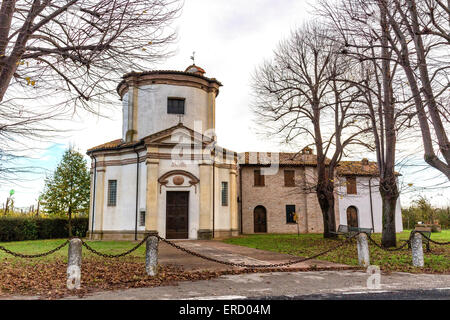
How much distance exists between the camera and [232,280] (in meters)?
7.48

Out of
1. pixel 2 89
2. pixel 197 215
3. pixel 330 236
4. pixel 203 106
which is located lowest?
pixel 330 236

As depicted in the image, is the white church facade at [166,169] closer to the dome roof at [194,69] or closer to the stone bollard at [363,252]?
the dome roof at [194,69]

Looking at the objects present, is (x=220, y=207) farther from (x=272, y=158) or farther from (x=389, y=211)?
(x=272, y=158)

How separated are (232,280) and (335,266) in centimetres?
331

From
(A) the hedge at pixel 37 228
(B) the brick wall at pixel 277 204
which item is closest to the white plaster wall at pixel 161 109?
(B) the brick wall at pixel 277 204

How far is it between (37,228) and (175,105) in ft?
47.7

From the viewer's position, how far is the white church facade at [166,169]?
19.3 metres

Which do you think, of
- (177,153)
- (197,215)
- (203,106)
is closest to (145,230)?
(197,215)

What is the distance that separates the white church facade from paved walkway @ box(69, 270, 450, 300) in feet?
36.3

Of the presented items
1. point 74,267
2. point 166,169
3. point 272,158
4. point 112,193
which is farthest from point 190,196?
point 272,158

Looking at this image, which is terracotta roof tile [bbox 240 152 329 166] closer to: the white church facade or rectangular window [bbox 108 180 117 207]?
the white church facade

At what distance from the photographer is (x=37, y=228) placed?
25328 mm

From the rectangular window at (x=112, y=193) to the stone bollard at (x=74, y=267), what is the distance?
14.5m
